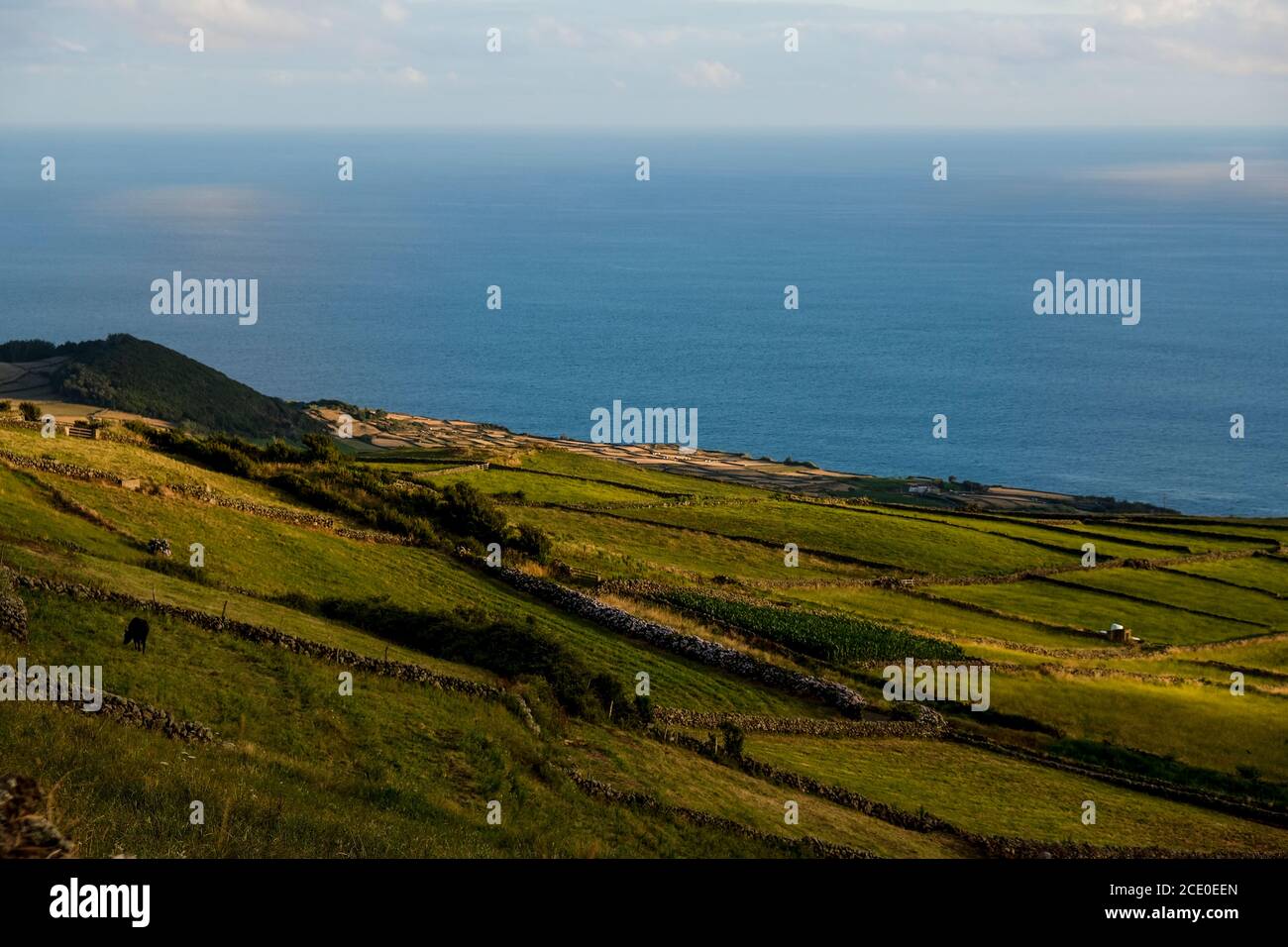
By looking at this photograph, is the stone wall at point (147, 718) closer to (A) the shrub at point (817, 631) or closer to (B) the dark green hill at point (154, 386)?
(A) the shrub at point (817, 631)

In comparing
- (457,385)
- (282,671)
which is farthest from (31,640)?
(457,385)

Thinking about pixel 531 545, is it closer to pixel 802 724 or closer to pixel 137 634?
pixel 802 724

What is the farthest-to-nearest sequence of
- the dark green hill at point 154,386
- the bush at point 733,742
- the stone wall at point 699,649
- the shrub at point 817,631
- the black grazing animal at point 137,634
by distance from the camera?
1. the dark green hill at point 154,386
2. the shrub at point 817,631
3. the stone wall at point 699,649
4. the bush at point 733,742
5. the black grazing animal at point 137,634

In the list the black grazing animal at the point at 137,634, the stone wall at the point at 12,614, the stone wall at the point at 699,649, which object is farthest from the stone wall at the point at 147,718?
the stone wall at the point at 699,649

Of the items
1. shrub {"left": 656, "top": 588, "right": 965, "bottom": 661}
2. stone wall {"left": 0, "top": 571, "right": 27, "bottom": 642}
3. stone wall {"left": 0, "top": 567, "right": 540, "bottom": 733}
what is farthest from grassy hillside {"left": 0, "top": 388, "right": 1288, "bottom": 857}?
stone wall {"left": 0, "top": 571, "right": 27, "bottom": 642}

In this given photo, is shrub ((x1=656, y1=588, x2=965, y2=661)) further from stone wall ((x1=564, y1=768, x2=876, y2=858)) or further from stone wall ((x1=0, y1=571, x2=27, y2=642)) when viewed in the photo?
stone wall ((x1=0, y1=571, x2=27, y2=642))
